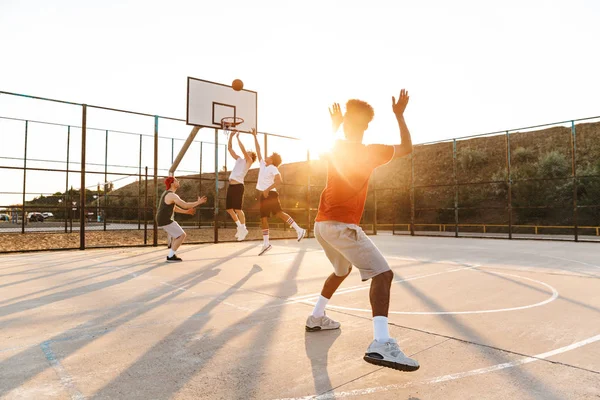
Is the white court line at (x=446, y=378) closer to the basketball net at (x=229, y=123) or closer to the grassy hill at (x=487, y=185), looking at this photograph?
the basketball net at (x=229, y=123)

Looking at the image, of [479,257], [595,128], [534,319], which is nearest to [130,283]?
[534,319]

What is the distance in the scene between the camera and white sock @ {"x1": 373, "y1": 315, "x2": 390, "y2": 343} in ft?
7.46

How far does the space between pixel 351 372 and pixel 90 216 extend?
3032 centimetres

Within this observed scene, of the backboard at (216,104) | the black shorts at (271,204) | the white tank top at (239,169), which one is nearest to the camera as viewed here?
the white tank top at (239,169)

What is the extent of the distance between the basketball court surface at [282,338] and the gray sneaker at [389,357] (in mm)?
69

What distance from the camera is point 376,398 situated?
186 cm

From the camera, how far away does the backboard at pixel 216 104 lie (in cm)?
1115

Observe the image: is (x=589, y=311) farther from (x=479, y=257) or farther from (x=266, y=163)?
(x=266, y=163)

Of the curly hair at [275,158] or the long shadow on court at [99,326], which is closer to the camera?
the long shadow on court at [99,326]

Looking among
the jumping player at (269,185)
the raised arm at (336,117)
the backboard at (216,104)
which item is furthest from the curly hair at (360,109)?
the backboard at (216,104)

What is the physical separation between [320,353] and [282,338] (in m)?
0.39

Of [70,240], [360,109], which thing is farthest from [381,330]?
[70,240]

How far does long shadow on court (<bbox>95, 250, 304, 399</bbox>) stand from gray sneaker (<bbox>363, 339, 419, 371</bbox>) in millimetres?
639

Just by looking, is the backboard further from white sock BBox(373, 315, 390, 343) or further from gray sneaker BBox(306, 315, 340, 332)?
white sock BBox(373, 315, 390, 343)
